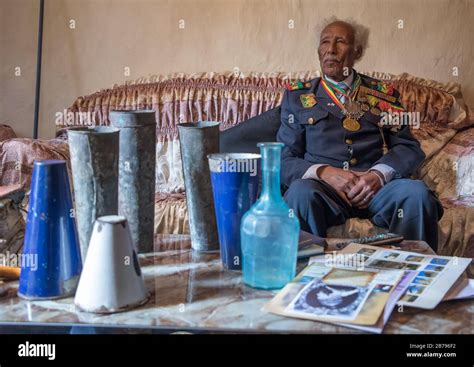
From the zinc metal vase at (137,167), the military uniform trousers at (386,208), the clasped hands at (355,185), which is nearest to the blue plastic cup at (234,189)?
the zinc metal vase at (137,167)

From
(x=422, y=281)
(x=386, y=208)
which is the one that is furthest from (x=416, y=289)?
(x=386, y=208)

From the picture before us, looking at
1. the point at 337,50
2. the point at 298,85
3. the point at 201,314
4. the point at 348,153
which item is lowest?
the point at 201,314

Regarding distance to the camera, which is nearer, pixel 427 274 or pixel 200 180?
pixel 427 274

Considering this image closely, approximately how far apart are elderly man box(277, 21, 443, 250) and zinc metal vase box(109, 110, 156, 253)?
80cm

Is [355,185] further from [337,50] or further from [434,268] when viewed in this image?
[434,268]

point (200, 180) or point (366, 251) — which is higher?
point (200, 180)

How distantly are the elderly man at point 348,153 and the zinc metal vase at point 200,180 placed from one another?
0.69 meters

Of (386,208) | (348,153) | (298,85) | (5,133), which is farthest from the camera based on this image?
(5,133)

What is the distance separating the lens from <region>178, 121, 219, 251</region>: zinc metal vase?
126 cm

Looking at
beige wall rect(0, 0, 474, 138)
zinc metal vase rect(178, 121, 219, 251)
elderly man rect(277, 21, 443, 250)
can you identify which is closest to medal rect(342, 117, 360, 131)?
elderly man rect(277, 21, 443, 250)

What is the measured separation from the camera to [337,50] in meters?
2.26

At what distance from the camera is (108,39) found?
9.52ft

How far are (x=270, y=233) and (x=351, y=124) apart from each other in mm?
1287
